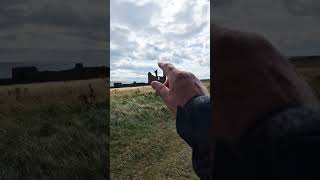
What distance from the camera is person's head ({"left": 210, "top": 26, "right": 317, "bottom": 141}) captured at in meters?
0.38

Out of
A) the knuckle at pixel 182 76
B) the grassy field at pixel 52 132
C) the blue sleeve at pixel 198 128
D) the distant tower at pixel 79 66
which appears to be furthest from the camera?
the distant tower at pixel 79 66

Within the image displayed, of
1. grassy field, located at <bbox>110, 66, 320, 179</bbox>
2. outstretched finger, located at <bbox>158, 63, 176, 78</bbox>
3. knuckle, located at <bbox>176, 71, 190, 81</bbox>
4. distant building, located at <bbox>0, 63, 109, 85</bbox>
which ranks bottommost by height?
grassy field, located at <bbox>110, 66, 320, 179</bbox>

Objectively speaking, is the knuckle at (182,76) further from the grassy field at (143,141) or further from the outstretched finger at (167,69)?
the grassy field at (143,141)

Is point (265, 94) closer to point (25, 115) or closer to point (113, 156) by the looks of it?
point (25, 115)

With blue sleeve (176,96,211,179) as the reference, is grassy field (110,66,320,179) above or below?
below

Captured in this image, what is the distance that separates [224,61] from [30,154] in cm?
A: 157

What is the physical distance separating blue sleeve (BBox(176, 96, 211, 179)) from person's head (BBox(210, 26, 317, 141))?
1.1 inches

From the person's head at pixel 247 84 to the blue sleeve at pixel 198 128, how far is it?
29 millimetres

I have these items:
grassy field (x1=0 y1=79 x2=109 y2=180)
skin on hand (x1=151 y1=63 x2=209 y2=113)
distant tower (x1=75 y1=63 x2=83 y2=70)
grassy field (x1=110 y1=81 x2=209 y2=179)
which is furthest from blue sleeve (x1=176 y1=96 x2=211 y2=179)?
grassy field (x1=110 y1=81 x2=209 y2=179)

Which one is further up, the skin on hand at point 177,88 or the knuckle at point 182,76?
the knuckle at point 182,76

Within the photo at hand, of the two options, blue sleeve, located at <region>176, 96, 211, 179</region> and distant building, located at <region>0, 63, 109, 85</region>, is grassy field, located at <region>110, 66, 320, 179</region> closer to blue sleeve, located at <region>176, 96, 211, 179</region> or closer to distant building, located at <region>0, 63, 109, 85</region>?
distant building, located at <region>0, 63, 109, 85</region>

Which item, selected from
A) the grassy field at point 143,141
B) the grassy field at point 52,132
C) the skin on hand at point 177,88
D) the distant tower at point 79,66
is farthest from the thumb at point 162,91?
the grassy field at point 143,141

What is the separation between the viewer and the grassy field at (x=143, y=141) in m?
2.47

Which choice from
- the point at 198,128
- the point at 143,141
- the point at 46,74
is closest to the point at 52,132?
the point at 46,74
